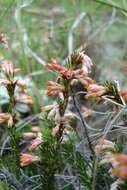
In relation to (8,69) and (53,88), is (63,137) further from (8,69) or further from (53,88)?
(8,69)

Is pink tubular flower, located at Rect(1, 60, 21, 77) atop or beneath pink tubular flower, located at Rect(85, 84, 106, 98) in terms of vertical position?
atop

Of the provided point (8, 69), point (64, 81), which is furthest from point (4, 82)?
point (64, 81)

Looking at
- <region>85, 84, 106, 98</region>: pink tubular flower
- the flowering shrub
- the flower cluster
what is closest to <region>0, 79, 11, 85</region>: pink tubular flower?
the flowering shrub

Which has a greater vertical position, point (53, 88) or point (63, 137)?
point (53, 88)

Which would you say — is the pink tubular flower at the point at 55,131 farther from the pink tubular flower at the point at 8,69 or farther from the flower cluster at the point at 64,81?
the pink tubular flower at the point at 8,69

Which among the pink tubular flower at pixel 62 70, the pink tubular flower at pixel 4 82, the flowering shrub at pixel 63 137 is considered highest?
the pink tubular flower at pixel 62 70

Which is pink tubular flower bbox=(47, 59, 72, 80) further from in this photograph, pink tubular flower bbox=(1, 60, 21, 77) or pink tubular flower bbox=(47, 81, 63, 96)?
pink tubular flower bbox=(1, 60, 21, 77)

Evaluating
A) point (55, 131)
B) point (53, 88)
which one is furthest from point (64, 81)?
point (55, 131)

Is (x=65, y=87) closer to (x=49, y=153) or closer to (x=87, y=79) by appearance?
(x=87, y=79)

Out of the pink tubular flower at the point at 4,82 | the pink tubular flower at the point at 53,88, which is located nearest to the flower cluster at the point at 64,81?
the pink tubular flower at the point at 53,88

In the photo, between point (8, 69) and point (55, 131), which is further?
point (8, 69)

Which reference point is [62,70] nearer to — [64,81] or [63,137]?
[64,81]
